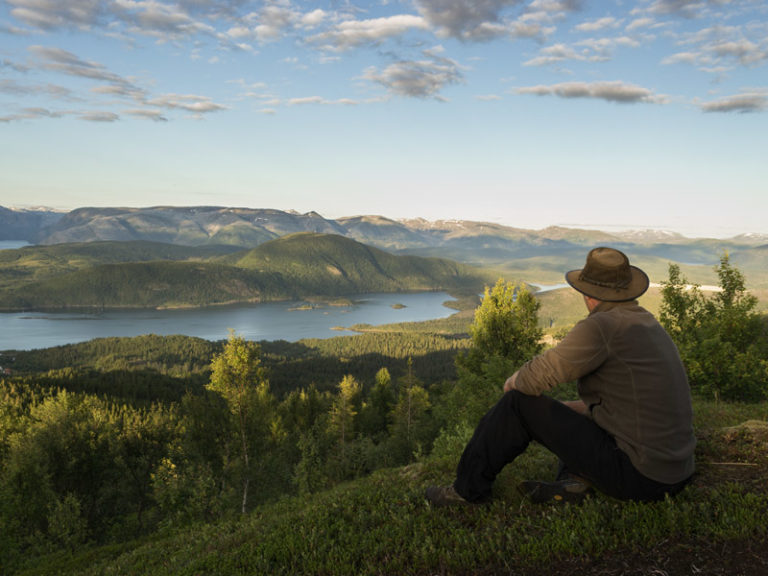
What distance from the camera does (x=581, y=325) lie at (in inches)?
200

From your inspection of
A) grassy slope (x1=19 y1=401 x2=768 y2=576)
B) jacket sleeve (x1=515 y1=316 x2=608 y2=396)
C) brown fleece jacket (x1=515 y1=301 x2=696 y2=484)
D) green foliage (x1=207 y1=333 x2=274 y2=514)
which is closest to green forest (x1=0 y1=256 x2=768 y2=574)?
grassy slope (x1=19 y1=401 x2=768 y2=576)

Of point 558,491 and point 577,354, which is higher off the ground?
point 577,354

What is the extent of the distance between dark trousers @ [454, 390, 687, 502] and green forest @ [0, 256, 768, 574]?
0.42m

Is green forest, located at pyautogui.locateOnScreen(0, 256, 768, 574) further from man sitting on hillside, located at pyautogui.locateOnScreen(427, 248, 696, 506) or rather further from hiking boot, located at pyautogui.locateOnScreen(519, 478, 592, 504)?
man sitting on hillside, located at pyautogui.locateOnScreen(427, 248, 696, 506)

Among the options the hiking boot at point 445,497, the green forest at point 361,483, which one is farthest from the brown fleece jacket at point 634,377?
the hiking boot at point 445,497

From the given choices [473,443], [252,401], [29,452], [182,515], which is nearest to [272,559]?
[473,443]

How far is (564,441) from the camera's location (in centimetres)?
562

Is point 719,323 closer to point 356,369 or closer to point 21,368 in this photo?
point 356,369

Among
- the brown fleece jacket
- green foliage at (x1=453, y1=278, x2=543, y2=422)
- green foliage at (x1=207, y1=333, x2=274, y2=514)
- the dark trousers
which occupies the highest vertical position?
the brown fleece jacket

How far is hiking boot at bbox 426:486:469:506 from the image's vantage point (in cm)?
690

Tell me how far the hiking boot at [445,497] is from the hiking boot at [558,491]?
3.34ft

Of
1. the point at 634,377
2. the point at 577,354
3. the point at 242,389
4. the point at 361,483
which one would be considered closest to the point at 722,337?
the point at 361,483

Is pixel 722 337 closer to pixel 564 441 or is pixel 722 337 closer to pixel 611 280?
pixel 611 280

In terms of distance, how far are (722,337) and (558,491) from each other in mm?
26743
